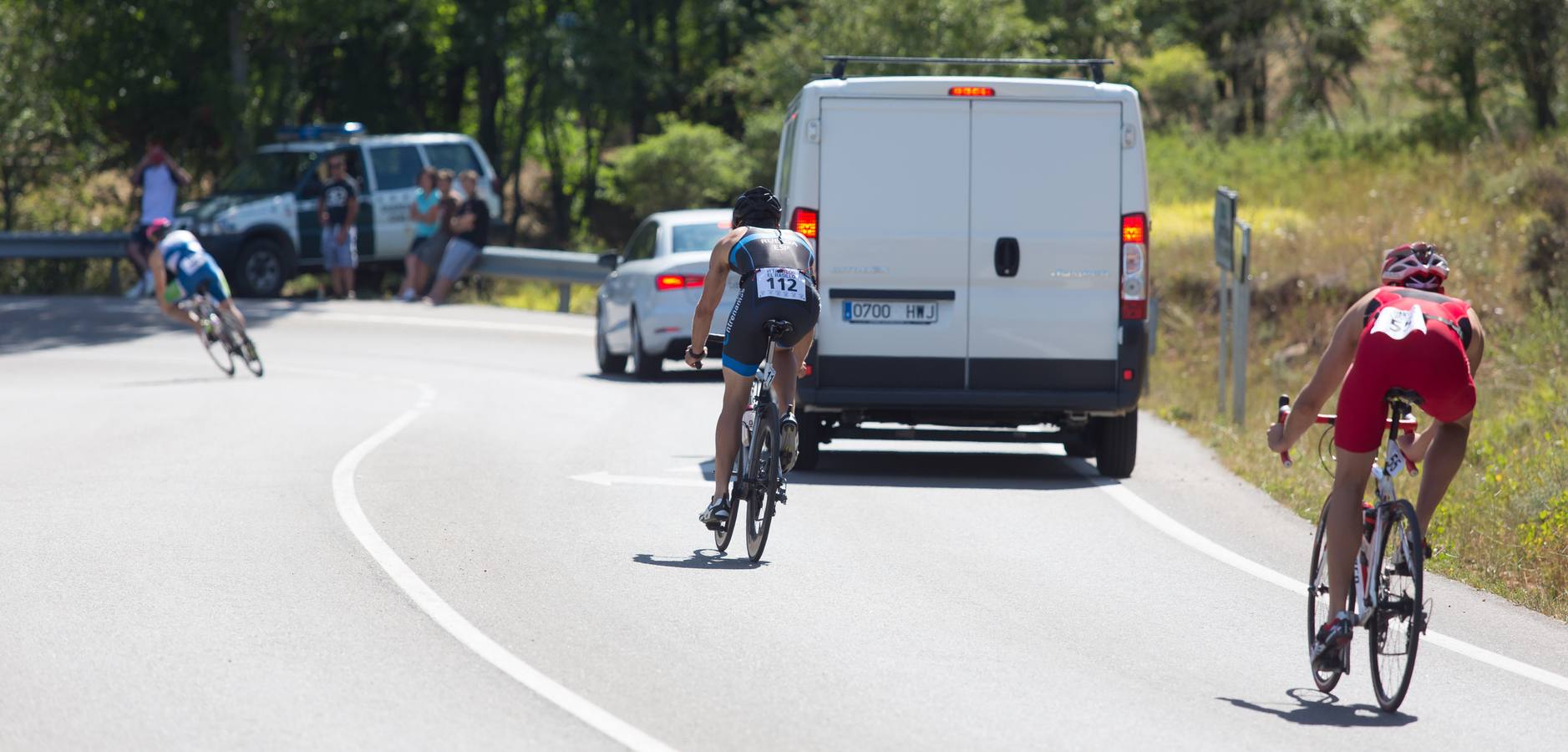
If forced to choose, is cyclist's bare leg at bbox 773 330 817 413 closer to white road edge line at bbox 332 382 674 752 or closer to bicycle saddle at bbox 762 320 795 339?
bicycle saddle at bbox 762 320 795 339

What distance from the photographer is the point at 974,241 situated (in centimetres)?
1218

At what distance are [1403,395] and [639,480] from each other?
20.5 feet

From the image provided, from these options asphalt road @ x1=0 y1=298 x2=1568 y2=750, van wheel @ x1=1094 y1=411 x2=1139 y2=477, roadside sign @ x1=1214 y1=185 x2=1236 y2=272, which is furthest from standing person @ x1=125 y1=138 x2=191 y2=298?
A: van wheel @ x1=1094 y1=411 x2=1139 y2=477

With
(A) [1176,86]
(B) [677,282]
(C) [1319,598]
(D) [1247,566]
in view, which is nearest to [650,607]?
(C) [1319,598]

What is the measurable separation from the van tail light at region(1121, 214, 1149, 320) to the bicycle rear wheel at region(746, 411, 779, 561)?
12.6ft

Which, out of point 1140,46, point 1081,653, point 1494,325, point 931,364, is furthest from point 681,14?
point 1081,653

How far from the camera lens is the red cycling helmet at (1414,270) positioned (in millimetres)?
6672

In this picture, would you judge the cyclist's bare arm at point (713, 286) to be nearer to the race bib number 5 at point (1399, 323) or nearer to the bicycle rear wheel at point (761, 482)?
the bicycle rear wheel at point (761, 482)

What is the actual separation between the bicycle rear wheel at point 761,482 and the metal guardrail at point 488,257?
1591 cm

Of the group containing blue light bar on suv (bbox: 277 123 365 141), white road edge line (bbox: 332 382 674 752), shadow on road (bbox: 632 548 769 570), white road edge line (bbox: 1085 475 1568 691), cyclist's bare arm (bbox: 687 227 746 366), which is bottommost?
white road edge line (bbox: 1085 475 1568 691)

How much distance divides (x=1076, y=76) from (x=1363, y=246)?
14.1 m

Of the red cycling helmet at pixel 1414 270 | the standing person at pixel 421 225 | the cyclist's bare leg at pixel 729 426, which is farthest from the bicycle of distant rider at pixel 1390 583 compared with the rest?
the standing person at pixel 421 225

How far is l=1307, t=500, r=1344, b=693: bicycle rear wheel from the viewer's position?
264 inches

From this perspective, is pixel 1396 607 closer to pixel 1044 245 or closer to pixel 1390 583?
pixel 1390 583
